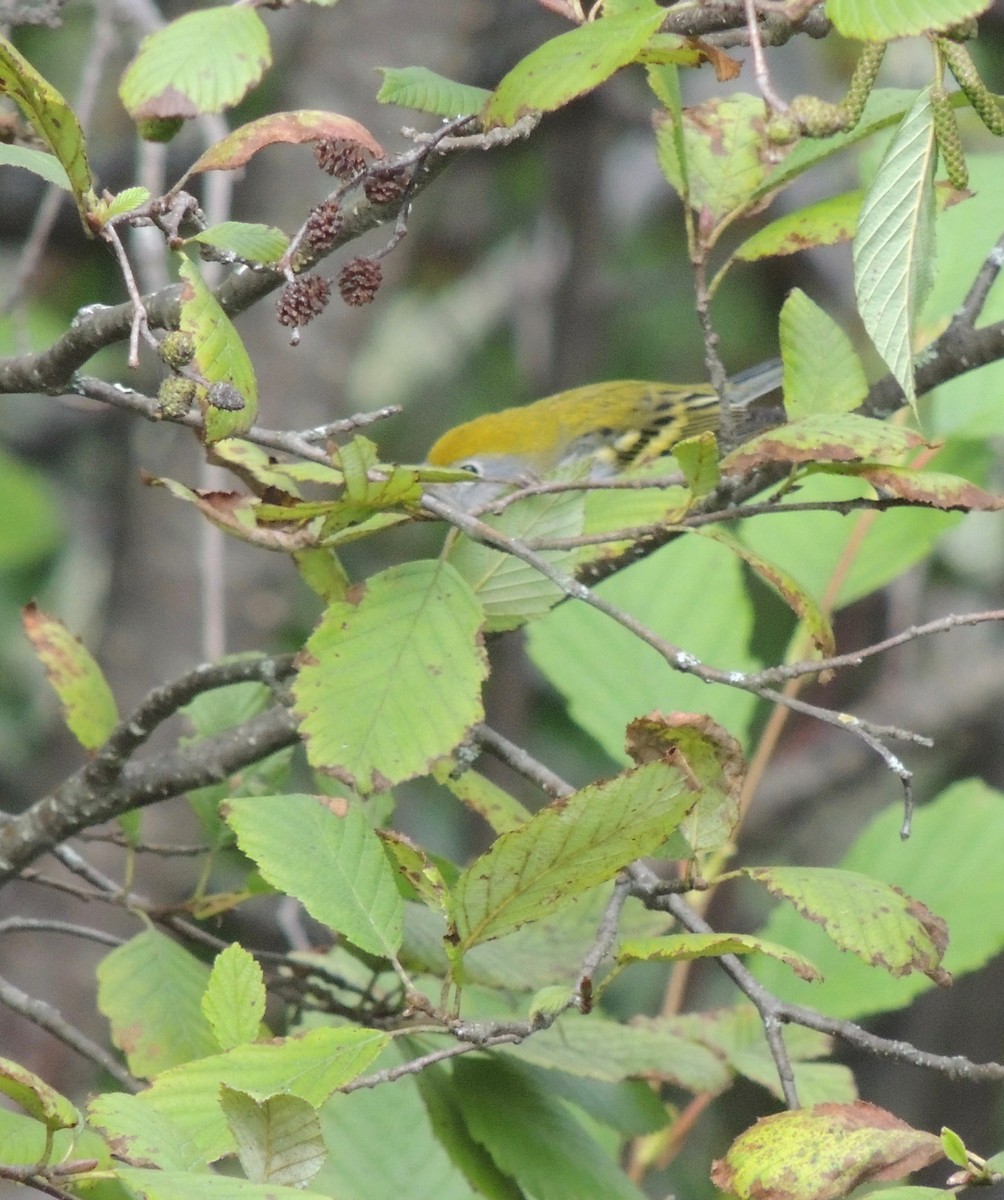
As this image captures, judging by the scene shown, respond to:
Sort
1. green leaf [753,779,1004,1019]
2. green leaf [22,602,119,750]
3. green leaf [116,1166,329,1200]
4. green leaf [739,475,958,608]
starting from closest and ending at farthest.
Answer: green leaf [116,1166,329,1200] < green leaf [22,602,119,750] < green leaf [753,779,1004,1019] < green leaf [739,475,958,608]

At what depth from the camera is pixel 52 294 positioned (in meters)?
4.21

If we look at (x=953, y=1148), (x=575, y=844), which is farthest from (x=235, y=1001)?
(x=953, y=1148)

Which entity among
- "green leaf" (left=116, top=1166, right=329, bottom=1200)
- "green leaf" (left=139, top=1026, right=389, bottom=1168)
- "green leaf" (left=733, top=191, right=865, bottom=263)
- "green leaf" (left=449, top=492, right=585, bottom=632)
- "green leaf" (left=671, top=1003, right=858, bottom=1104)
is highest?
"green leaf" (left=733, top=191, right=865, bottom=263)

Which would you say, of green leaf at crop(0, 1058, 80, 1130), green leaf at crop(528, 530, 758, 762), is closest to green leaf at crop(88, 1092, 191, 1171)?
green leaf at crop(0, 1058, 80, 1130)

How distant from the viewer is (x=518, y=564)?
126 cm

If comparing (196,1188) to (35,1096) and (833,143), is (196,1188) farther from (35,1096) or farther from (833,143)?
(833,143)

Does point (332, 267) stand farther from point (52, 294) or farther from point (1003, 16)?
point (1003, 16)

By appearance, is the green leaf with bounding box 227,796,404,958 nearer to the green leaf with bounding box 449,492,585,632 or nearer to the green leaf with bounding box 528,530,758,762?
the green leaf with bounding box 449,492,585,632

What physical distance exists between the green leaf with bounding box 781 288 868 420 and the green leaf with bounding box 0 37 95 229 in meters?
0.56

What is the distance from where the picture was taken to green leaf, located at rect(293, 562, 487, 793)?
3.51 feet

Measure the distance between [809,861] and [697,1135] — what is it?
3.09 ft

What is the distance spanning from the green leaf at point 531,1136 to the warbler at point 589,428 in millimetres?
1621

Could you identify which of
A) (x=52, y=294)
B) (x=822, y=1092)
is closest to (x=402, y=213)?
(x=822, y=1092)

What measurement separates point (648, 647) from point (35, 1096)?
44.4 inches
